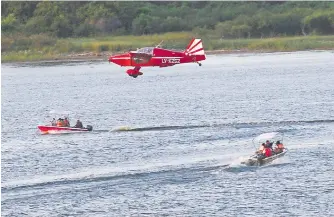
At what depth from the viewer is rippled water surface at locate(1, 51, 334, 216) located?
94125mm

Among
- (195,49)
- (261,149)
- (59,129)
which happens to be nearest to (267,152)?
(261,149)

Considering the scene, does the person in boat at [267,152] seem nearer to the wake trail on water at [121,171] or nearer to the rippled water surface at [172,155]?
the rippled water surface at [172,155]

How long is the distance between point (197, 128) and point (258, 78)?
63.8 meters

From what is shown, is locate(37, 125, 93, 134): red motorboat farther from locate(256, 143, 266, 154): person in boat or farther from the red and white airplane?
the red and white airplane

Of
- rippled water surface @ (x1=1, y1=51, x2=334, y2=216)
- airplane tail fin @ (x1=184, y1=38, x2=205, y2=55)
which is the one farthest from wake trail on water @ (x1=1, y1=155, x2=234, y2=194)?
airplane tail fin @ (x1=184, y1=38, x2=205, y2=55)

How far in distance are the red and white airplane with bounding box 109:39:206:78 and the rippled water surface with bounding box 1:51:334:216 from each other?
10.6m

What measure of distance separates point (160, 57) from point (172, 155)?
73.6 ft

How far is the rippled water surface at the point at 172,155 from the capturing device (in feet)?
309

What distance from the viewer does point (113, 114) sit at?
15025 centimetres

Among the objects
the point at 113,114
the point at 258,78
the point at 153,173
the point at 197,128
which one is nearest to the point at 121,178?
the point at 153,173

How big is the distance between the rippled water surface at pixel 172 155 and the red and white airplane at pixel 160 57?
34.6ft

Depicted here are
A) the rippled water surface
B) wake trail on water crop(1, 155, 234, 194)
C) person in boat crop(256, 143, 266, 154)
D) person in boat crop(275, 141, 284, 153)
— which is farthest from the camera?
person in boat crop(275, 141, 284, 153)

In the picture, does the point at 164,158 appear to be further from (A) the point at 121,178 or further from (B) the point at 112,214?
(B) the point at 112,214

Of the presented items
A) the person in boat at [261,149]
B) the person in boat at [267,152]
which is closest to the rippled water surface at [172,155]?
the person in boat at [267,152]
